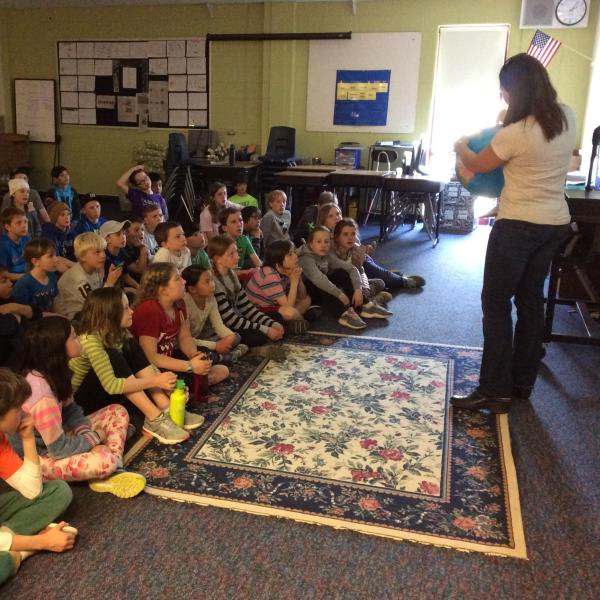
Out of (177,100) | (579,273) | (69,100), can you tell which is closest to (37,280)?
(579,273)

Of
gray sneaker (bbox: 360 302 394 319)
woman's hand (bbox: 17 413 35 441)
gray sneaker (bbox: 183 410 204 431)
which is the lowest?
gray sneaker (bbox: 183 410 204 431)

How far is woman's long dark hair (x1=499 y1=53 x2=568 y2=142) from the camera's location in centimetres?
234

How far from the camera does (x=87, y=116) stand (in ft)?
30.9

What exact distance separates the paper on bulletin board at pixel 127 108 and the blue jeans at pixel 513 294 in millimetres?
7763

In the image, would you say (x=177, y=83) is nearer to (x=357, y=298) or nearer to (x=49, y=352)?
(x=357, y=298)

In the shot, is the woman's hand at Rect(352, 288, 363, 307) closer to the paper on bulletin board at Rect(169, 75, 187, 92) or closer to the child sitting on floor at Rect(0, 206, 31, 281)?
the child sitting on floor at Rect(0, 206, 31, 281)

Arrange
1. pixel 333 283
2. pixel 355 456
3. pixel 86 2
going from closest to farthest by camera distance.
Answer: pixel 355 456
pixel 333 283
pixel 86 2

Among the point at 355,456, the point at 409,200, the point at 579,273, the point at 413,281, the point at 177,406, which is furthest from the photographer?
the point at 409,200

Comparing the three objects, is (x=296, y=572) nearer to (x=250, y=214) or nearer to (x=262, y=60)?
(x=250, y=214)

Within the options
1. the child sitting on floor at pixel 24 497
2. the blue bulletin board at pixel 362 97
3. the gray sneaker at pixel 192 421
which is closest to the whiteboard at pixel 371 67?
the blue bulletin board at pixel 362 97

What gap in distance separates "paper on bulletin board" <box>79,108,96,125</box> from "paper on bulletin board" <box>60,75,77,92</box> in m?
0.34

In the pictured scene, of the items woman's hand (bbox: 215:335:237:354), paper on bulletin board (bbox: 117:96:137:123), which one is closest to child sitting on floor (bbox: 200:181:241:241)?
woman's hand (bbox: 215:335:237:354)

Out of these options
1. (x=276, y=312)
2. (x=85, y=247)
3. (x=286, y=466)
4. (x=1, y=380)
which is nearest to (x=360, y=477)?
(x=286, y=466)

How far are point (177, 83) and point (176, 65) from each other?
244 millimetres
